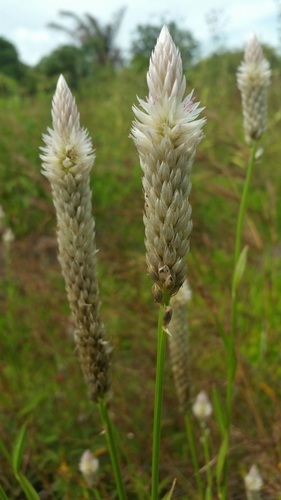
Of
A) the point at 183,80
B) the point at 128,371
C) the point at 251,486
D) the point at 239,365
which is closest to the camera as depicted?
the point at 183,80

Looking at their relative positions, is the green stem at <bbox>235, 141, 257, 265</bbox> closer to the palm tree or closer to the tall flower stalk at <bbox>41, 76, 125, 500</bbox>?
the tall flower stalk at <bbox>41, 76, 125, 500</bbox>

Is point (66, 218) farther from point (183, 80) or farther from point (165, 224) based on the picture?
point (183, 80)

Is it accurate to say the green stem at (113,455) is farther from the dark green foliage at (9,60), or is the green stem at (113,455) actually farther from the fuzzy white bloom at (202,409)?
the dark green foliage at (9,60)

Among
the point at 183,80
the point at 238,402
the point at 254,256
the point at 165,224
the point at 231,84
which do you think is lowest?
the point at 238,402

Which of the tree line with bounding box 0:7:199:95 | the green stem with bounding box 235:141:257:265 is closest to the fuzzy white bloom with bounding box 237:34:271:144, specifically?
the green stem with bounding box 235:141:257:265

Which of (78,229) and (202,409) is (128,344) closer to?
(202,409)

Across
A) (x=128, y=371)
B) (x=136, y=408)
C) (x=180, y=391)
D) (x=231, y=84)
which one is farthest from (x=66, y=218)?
(x=231, y=84)

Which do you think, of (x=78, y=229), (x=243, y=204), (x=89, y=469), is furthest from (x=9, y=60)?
(x=78, y=229)
